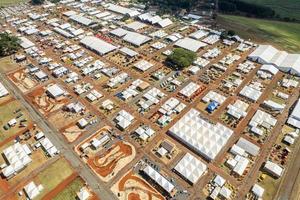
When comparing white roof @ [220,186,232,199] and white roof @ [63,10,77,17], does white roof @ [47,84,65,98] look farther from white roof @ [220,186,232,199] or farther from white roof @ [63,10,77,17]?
white roof @ [63,10,77,17]

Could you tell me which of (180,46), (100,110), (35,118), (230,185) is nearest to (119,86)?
(100,110)

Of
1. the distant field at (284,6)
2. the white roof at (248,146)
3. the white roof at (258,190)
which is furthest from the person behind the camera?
the distant field at (284,6)

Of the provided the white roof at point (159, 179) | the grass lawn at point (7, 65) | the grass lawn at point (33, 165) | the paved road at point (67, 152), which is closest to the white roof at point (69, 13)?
the grass lawn at point (7, 65)

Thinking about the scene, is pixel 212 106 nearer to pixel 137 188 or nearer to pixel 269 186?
pixel 269 186

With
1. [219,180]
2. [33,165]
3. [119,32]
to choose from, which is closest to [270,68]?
[219,180]

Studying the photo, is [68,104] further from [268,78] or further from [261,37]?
[261,37]

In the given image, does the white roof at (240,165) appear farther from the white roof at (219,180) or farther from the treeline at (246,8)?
the treeline at (246,8)

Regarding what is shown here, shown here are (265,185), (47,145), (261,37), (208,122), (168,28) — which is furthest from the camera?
(168,28)

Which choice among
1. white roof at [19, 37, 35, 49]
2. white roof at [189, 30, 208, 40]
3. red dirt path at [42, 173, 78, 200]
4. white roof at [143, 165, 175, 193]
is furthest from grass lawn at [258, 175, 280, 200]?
white roof at [19, 37, 35, 49]
